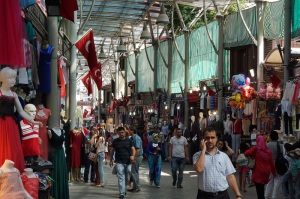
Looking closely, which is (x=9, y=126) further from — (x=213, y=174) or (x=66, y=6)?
(x=66, y=6)

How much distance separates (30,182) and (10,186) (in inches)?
27.5

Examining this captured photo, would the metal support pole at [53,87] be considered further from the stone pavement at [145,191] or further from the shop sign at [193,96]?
the shop sign at [193,96]

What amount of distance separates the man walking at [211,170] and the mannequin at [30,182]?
1.87 metres

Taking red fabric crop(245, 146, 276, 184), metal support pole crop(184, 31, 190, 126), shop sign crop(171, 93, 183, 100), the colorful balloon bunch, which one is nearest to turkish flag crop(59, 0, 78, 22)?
red fabric crop(245, 146, 276, 184)

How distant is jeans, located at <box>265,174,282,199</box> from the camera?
1351 centimetres

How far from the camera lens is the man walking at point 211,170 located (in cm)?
754

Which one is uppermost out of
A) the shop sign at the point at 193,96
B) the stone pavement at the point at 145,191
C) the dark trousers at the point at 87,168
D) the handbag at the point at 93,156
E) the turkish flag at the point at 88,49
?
the turkish flag at the point at 88,49

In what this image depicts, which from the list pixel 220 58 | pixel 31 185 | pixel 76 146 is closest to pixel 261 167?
pixel 76 146

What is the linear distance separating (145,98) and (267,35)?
2565cm

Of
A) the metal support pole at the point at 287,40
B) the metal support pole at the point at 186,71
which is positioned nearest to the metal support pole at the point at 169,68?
the metal support pole at the point at 186,71

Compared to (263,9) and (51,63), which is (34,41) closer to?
(51,63)

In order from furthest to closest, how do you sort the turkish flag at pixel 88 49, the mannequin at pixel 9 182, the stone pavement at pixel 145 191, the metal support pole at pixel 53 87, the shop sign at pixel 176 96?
the shop sign at pixel 176 96
the turkish flag at pixel 88 49
the stone pavement at pixel 145 191
the metal support pole at pixel 53 87
the mannequin at pixel 9 182

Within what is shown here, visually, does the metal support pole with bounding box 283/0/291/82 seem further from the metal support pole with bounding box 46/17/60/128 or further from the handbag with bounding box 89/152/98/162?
the metal support pole with bounding box 46/17/60/128

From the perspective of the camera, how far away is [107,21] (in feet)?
134
